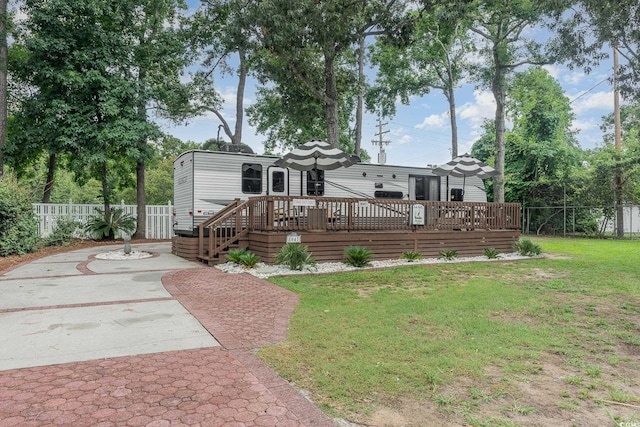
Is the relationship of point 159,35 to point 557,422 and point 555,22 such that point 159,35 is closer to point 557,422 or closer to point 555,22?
point 555,22

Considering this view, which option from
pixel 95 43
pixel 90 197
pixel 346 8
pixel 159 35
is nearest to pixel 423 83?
pixel 346 8

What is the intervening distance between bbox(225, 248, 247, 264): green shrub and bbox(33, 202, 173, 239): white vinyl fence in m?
9.14

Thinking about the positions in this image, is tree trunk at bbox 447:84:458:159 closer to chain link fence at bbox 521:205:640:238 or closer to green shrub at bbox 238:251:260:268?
chain link fence at bbox 521:205:640:238

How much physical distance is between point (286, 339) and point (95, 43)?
15089 mm

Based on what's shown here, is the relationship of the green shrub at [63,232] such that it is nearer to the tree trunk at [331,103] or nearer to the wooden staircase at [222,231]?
the wooden staircase at [222,231]

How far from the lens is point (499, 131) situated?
18219mm

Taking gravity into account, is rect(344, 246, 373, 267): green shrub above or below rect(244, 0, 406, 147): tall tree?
below

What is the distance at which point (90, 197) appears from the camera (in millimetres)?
35500

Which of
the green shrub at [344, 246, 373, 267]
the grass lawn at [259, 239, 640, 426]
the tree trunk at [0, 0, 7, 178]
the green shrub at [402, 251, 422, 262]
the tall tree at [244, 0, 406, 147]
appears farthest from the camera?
the tree trunk at [0, 0, 7, 178]

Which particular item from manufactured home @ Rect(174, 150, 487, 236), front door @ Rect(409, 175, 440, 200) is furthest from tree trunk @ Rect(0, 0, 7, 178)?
front door @ Rect(409, 175, 440, 200)

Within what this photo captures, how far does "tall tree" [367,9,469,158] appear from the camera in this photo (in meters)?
21.9

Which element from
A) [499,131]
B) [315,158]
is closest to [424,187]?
[315,158]

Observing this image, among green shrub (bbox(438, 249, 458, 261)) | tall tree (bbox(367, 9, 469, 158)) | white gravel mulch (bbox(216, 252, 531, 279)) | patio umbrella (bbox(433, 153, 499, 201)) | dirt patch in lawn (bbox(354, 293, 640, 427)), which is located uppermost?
tall tree (bbox(367, 9, 469, 158))

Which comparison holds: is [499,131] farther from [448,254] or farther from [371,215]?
[371,215]
